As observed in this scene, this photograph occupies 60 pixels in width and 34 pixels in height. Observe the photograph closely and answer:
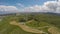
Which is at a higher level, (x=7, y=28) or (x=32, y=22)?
(x=32, y=22)

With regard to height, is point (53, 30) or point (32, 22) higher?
point (32, 22)

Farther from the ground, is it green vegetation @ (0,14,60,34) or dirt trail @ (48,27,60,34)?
green vegetation @ (0,14,60,34)

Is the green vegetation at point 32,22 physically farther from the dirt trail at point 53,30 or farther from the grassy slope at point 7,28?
the dirt trail at point 53,30

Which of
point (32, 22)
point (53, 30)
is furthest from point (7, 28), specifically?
point (53, 30)

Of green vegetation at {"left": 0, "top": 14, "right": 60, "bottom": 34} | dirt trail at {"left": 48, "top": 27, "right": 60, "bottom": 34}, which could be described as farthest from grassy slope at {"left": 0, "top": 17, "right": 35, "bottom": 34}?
dirt trail at {"left": 48, "top": 27, "right": 60, "bottom": 34}

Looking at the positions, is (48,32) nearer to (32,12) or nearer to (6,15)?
(32,12)

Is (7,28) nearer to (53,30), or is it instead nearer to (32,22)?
(32,22)

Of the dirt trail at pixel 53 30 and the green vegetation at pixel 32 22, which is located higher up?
the green vegetation at pixel 32 22

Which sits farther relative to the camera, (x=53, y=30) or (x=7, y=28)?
(x=7, y=28)

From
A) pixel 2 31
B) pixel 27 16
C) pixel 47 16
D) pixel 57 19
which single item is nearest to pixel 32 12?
pixel 27 16

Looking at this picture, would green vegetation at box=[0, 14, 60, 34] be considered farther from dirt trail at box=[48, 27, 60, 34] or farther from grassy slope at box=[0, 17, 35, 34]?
dirt trail at box=[48, 27, 60, 34]

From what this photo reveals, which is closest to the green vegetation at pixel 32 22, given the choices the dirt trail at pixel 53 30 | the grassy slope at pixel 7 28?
the grassy slope at pixel 7 28
